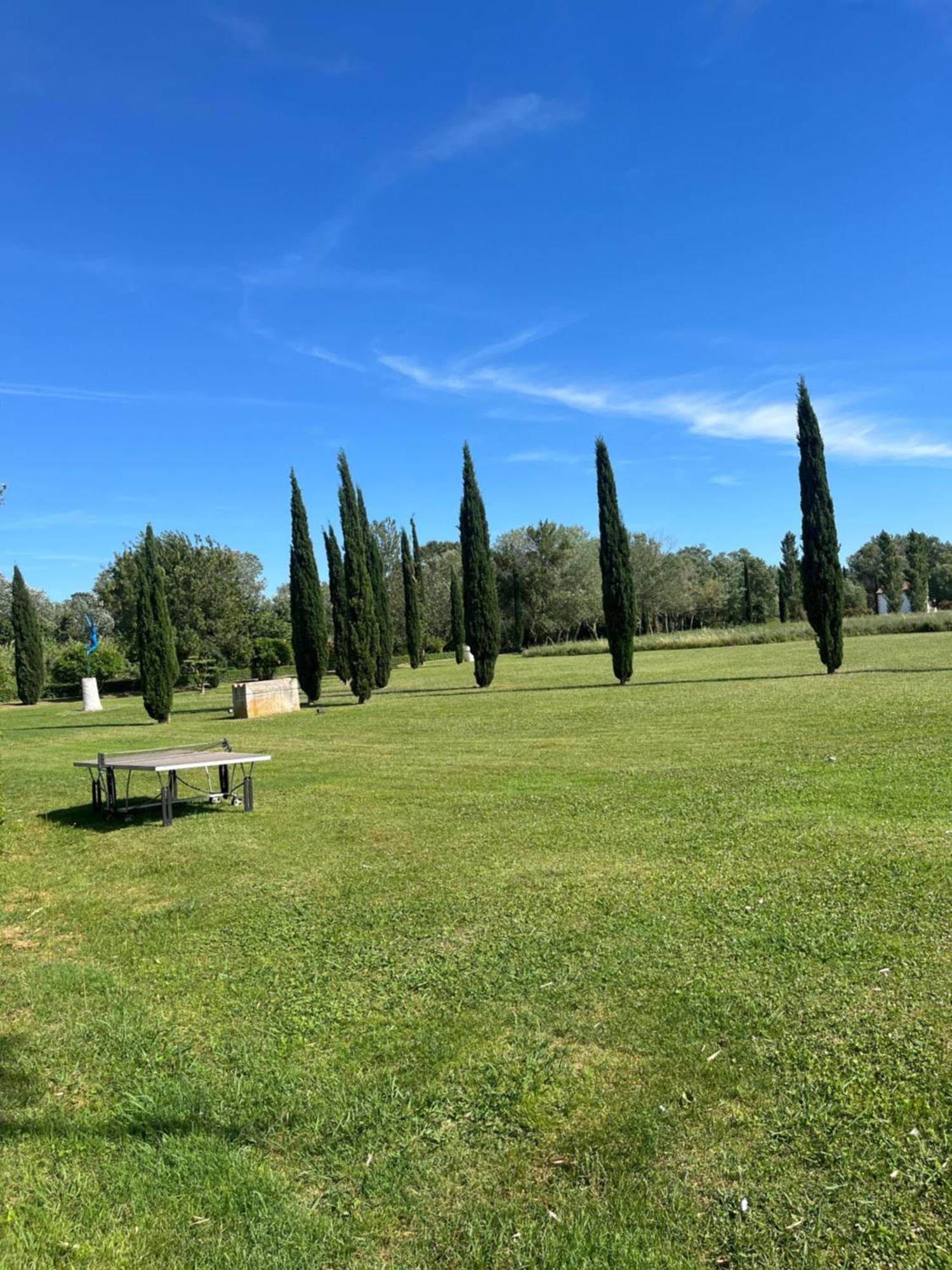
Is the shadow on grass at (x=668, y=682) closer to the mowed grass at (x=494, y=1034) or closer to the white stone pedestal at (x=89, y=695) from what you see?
the white stone pedestal at (x=89, y=695)

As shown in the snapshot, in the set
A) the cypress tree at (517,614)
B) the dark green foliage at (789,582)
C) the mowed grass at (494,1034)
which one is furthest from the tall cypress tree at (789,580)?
the mowed grass at (494,1034)

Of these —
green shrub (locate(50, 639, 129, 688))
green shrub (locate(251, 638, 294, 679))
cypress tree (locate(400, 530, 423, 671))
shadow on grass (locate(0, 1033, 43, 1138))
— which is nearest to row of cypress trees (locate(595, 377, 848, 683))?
green shrub (locate(251, 638, 294, 679))

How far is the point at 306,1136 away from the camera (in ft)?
8.42

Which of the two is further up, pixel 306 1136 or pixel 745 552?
pixel 745 552

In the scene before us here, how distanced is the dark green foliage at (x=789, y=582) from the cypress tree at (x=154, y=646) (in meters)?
46.5

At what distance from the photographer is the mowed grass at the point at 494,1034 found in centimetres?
215

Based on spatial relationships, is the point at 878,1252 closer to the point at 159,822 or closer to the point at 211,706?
the point at 159,822

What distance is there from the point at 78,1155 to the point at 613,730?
10.3 metres

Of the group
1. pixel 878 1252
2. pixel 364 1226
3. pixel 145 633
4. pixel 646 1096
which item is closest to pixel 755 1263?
pixel 878 1252

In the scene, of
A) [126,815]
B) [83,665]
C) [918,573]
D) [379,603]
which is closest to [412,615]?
[379,603]

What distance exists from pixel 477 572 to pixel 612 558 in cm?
485

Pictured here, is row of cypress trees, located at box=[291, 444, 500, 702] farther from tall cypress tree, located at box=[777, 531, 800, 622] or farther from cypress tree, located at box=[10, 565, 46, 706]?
tall cypress tree, located at box=[777, 531, 800, 622]

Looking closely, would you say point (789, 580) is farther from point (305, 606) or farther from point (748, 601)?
point (305, 606)

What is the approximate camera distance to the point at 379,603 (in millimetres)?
28375
